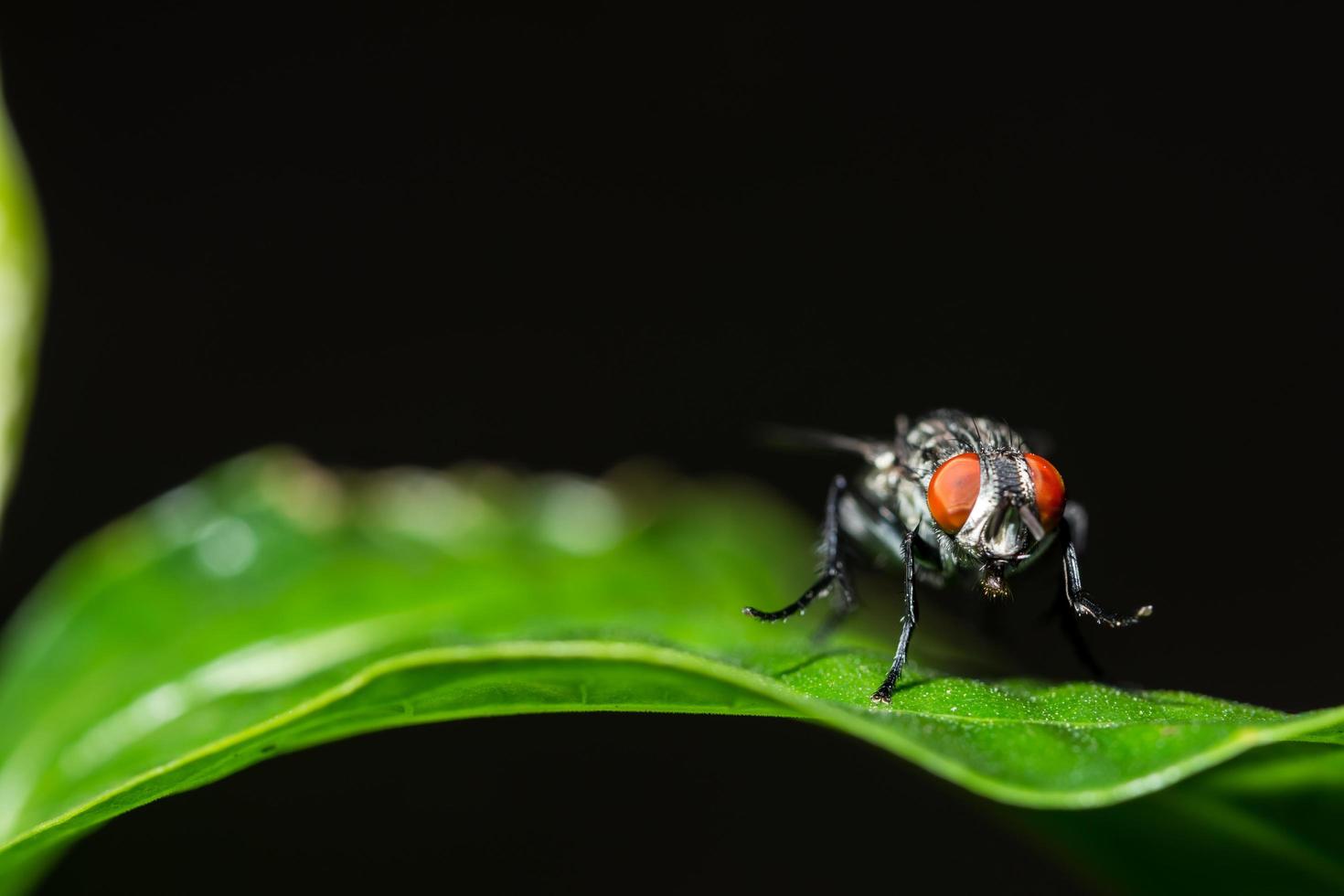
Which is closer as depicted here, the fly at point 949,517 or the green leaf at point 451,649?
the green leaf at point 451,649

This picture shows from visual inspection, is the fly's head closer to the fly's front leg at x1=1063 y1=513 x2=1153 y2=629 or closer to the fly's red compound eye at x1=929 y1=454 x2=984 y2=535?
the fly's red compound eye at x1=929 y1=454 x2=984 y2=535

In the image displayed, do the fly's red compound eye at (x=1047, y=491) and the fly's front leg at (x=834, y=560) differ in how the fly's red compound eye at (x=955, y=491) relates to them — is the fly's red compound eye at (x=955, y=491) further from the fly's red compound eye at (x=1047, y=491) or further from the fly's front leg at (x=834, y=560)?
the fly's front leg at (x=834, y=560)

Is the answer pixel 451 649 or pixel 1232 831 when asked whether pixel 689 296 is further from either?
pixel 451 649

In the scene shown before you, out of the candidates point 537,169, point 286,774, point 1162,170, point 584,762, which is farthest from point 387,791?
point 1162,170

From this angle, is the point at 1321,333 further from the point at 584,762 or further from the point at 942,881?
the point at 584,762

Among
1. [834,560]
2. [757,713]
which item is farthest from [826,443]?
[757,713]

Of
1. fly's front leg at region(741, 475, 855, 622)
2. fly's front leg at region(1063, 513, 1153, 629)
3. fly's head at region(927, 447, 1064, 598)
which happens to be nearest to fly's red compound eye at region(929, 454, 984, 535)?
fly's head at region(927, 447, 1064, 598)

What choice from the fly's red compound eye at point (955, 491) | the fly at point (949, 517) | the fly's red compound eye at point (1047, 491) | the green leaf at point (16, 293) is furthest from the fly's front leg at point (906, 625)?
the green leaf at point (16, 293)
